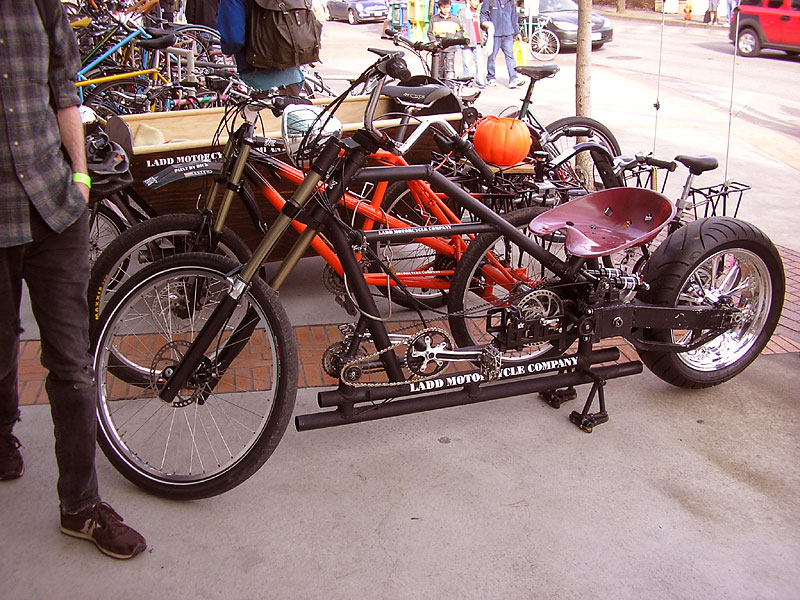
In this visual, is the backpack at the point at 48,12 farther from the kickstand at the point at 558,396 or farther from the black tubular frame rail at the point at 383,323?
the kickstand at the point at 558,396

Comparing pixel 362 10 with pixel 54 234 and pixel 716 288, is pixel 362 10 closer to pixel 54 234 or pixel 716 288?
pixel 716 288

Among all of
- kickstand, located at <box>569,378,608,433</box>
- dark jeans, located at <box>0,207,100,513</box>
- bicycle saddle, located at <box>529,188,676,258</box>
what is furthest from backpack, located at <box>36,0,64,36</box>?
kickstand, located at <box>569,378,608,433</box>

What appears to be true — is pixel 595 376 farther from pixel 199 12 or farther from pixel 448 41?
pixel 199 12

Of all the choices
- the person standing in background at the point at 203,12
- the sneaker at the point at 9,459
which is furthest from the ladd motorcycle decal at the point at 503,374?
the person standing in background at the point at 203,12

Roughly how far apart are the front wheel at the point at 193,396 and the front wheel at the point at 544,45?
53.8 ft

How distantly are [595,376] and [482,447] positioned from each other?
61cm

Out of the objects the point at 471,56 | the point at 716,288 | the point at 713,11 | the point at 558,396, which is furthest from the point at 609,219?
the point at 713,11

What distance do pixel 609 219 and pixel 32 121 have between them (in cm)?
248

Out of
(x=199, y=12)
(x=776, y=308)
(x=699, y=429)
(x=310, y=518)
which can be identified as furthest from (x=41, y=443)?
(x=199, y=12)

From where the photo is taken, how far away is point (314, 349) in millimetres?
4441

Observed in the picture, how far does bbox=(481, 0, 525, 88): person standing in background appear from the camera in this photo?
14062 millimetres

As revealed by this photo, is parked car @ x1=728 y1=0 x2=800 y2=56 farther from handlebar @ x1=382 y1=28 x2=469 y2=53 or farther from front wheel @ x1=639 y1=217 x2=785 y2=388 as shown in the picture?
front wheel @ x1=639 y1=217 x2=785 y2=388

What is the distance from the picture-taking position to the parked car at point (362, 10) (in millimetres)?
26188

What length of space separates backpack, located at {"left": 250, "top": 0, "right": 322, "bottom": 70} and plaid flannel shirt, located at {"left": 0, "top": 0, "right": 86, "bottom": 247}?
2.67 m
